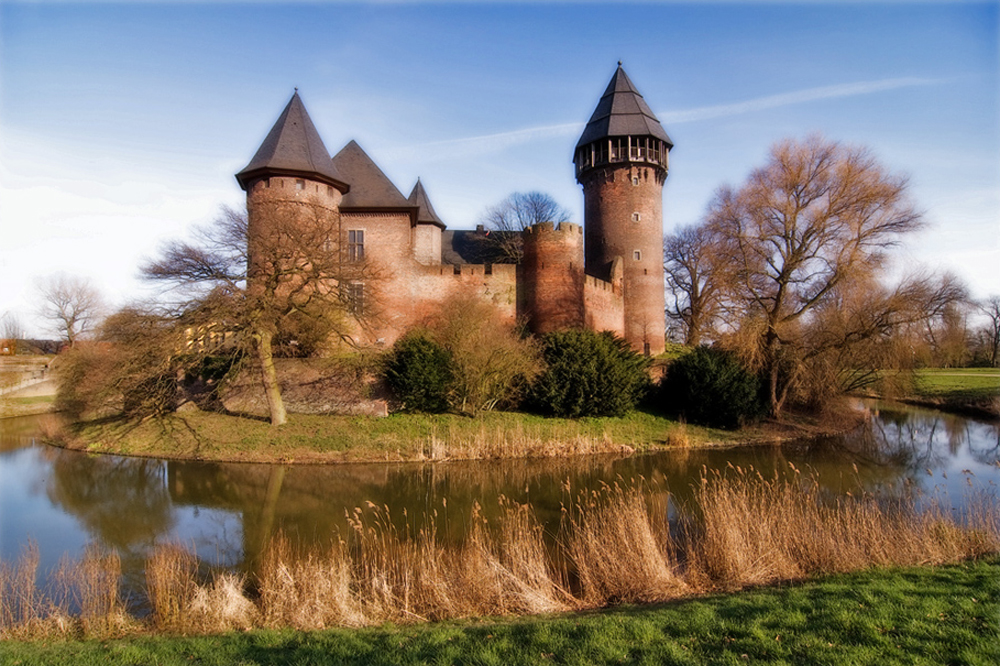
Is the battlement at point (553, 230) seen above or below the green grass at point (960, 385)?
above

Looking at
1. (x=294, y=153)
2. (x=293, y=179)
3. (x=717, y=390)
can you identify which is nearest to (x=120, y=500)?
(x=293, y=179)

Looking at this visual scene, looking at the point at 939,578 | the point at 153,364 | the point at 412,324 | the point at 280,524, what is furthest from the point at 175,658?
the point at 412,324

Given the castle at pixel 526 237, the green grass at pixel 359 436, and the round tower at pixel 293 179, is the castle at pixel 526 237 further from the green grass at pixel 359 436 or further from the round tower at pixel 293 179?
the green grass at pixel 359 436

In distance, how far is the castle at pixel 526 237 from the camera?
17.3 metres

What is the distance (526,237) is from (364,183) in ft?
18.3

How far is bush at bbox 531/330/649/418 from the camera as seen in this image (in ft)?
52.1

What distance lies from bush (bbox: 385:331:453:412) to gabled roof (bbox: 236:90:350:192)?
6.01 meters

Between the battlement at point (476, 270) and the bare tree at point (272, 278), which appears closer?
the bare tree at point (272, 278)

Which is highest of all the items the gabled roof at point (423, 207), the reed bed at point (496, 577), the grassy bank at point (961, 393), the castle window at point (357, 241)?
the gabled roof at point (423, 207)

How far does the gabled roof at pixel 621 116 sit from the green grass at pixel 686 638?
2154 cm

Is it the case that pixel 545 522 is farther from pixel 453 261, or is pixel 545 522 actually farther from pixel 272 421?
pixel 453 261

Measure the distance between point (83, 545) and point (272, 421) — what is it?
22.1 feet

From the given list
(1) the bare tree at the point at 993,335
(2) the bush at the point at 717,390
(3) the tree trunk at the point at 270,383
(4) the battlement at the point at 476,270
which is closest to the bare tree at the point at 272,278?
(3) the tree trunk at the point at 270,383

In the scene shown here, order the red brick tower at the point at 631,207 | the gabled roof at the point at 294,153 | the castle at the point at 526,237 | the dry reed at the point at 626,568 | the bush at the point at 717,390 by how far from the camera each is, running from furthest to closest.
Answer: the red brick tower at the point at 631,207 < the castle at the point at 526,237 < the gabled roof at the point at 294,153 < the bush at the point at 717,390 < the dry reed at the point at 626,568
